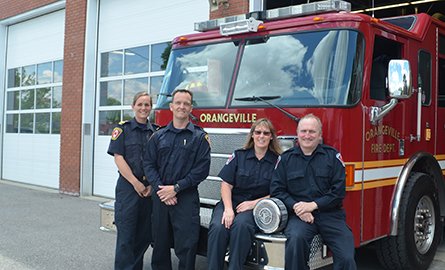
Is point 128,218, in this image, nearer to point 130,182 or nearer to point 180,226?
point 130,182

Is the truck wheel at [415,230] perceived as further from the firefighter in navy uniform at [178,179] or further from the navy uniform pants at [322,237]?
the firefighter in navy uniform at [178,179]

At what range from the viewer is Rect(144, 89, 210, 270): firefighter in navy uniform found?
13.3ft

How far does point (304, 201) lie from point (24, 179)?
11.3 m

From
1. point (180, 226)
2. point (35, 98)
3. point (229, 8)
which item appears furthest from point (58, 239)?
point (35, 98)

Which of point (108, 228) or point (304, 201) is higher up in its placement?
point (304, 201)

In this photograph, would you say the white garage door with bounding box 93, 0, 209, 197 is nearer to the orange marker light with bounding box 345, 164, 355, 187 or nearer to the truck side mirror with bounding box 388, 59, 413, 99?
the truck side mirror with bounding box 388, 59, 413, 99

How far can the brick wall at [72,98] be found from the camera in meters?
11.0

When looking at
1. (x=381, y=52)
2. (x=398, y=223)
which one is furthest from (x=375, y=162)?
(x=381, y=52)

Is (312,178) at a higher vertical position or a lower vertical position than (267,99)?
lower

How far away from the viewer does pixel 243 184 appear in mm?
4062

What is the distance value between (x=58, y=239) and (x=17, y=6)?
29.0 ft

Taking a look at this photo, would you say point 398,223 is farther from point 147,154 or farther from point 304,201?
point 147,154

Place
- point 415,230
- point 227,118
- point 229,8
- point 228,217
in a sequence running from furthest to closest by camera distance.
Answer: point 229,8 < point 415,230 < point 227,118 < point 228,217

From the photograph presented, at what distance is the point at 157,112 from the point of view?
17.3ft
